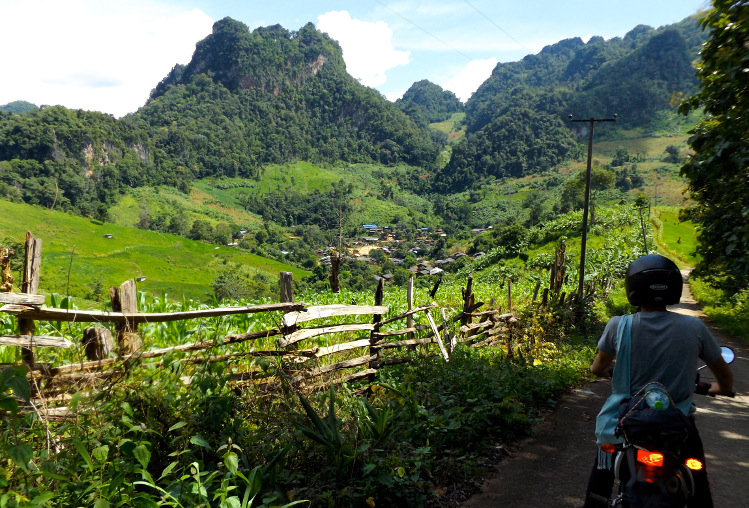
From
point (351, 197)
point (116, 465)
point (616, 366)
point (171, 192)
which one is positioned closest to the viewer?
point (616, 366)

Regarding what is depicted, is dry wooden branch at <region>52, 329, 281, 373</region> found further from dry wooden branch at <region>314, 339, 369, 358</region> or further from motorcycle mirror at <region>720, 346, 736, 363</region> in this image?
motorcycle mirror at <region>720, 346, 736, 363</region>

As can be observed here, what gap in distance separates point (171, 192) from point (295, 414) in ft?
420

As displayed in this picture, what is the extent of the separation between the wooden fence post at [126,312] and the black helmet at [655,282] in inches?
145

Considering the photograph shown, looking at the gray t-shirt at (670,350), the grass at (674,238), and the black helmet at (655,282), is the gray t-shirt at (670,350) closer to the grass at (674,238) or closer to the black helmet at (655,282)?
the black helmet at (655,282)

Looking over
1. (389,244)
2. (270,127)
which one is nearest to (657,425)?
(389,244)

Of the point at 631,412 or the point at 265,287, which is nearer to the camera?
the point at 631,412

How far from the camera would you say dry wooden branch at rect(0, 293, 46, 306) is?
3154mm

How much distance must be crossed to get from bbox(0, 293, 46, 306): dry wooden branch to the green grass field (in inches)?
1214

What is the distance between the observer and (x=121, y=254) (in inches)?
2068

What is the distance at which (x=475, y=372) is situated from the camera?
6.15 m

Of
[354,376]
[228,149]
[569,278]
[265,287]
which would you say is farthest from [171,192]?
[354,376]

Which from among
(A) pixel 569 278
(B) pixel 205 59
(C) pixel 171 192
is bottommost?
(A) pixel 569 278

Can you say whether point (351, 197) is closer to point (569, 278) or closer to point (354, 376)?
point (569, 278)

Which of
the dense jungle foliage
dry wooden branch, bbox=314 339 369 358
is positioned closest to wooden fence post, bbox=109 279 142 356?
the dense jungle foliage
